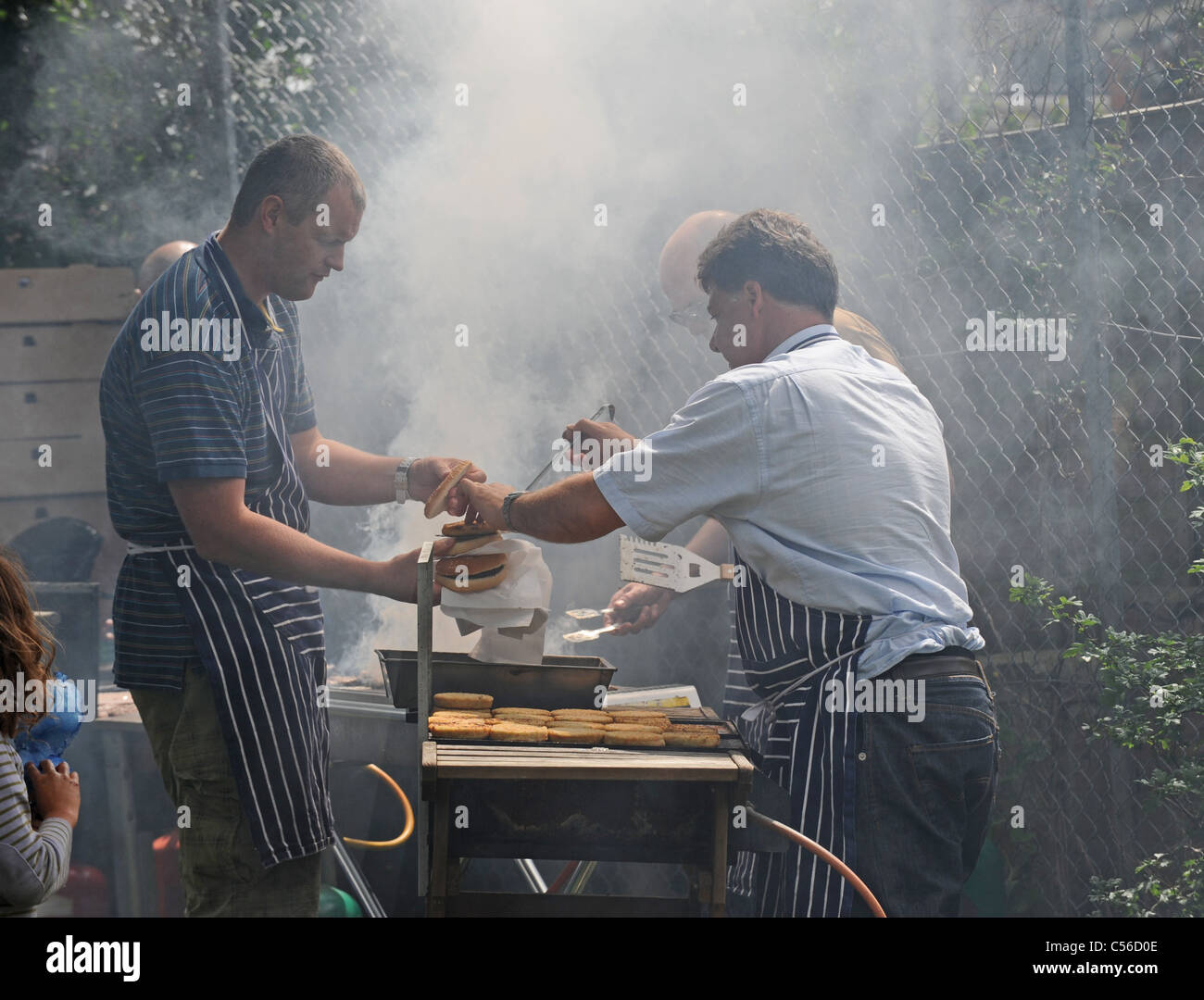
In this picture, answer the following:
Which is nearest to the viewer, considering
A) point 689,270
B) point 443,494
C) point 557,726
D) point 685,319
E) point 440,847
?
point 440,847

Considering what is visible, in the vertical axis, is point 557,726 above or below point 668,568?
below

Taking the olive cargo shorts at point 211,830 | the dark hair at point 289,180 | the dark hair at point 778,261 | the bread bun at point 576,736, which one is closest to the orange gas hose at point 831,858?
the bread bun at point 576,736

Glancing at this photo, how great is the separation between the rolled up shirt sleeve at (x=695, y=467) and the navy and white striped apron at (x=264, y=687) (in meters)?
0.99

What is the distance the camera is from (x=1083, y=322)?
13.5 ft

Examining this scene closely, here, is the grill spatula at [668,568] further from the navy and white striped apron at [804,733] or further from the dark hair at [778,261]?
the dark hair at [778,261]

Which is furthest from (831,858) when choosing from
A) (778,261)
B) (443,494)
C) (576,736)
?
(778,261)

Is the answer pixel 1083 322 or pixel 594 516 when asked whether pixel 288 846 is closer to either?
pixel 594 516

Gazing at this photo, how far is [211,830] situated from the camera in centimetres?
279

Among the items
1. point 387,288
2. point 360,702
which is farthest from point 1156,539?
point 387,288

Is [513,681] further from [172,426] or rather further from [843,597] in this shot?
[172,426]

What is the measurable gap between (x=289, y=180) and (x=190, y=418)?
0.75m

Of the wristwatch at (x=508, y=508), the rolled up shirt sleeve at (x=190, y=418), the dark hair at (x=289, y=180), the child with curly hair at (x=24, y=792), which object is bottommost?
the child with curly hair at (x=24, y=792)

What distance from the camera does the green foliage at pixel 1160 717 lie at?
3.64m

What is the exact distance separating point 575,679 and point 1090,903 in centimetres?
256
